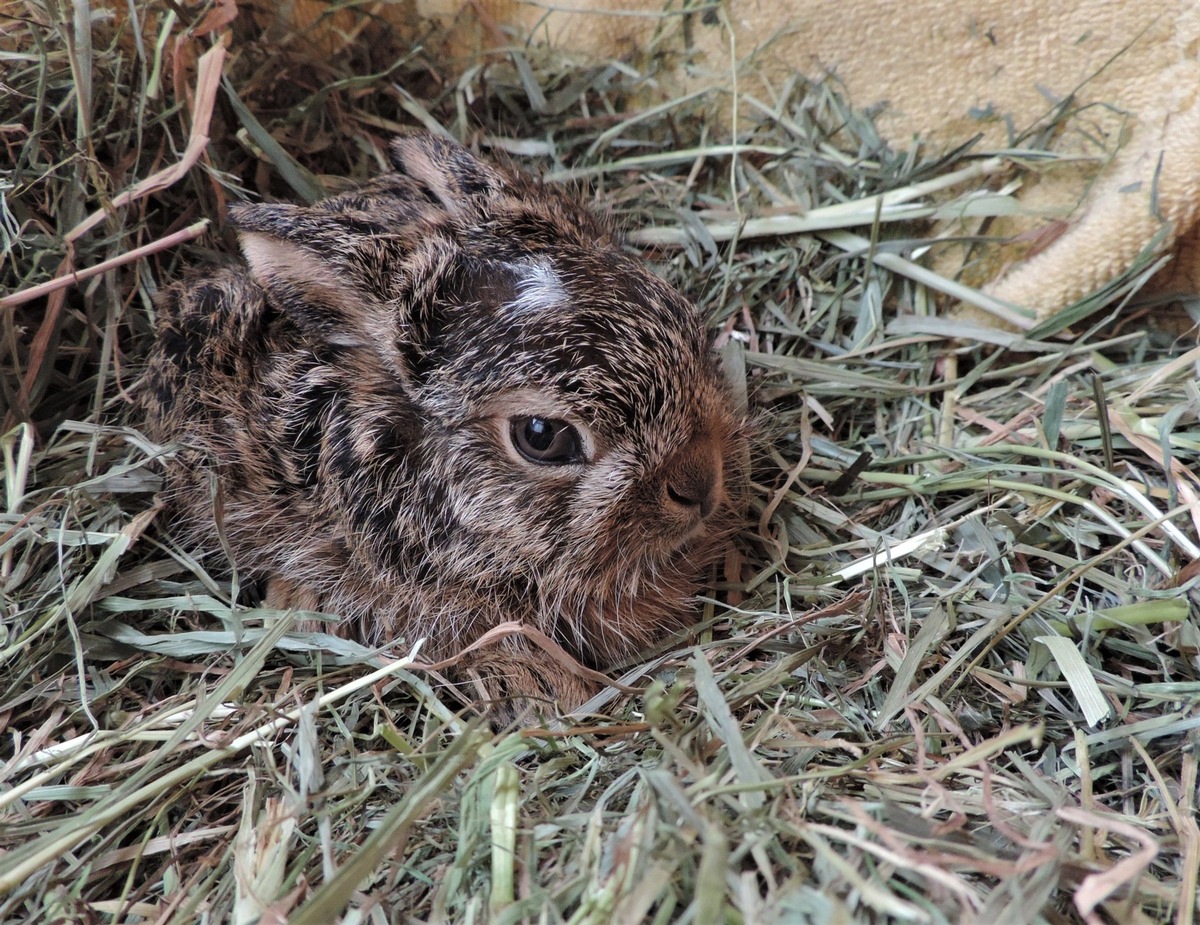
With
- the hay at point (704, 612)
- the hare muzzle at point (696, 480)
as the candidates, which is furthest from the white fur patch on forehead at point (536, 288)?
the hay at point (704, 612)

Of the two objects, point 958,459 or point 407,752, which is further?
point 958,459

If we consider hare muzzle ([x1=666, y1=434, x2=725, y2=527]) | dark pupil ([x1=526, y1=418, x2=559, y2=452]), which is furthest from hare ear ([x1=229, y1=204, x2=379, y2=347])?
hare muzzle ([x1=666, y1=434, x2=725, y2=527])

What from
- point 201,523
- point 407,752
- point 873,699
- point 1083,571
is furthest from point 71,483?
point 1083,571

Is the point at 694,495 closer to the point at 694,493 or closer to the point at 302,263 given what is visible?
the point at 694,493

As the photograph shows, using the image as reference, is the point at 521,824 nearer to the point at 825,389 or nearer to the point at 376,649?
the point at 376,649

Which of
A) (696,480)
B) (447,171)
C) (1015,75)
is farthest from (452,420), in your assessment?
(1015,75)

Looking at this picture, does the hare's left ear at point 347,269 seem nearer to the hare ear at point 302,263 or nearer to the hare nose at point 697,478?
the hare ear at point 302,263

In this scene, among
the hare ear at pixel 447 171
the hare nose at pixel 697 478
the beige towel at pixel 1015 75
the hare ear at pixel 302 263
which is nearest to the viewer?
the hare ear at pixel 302 263
